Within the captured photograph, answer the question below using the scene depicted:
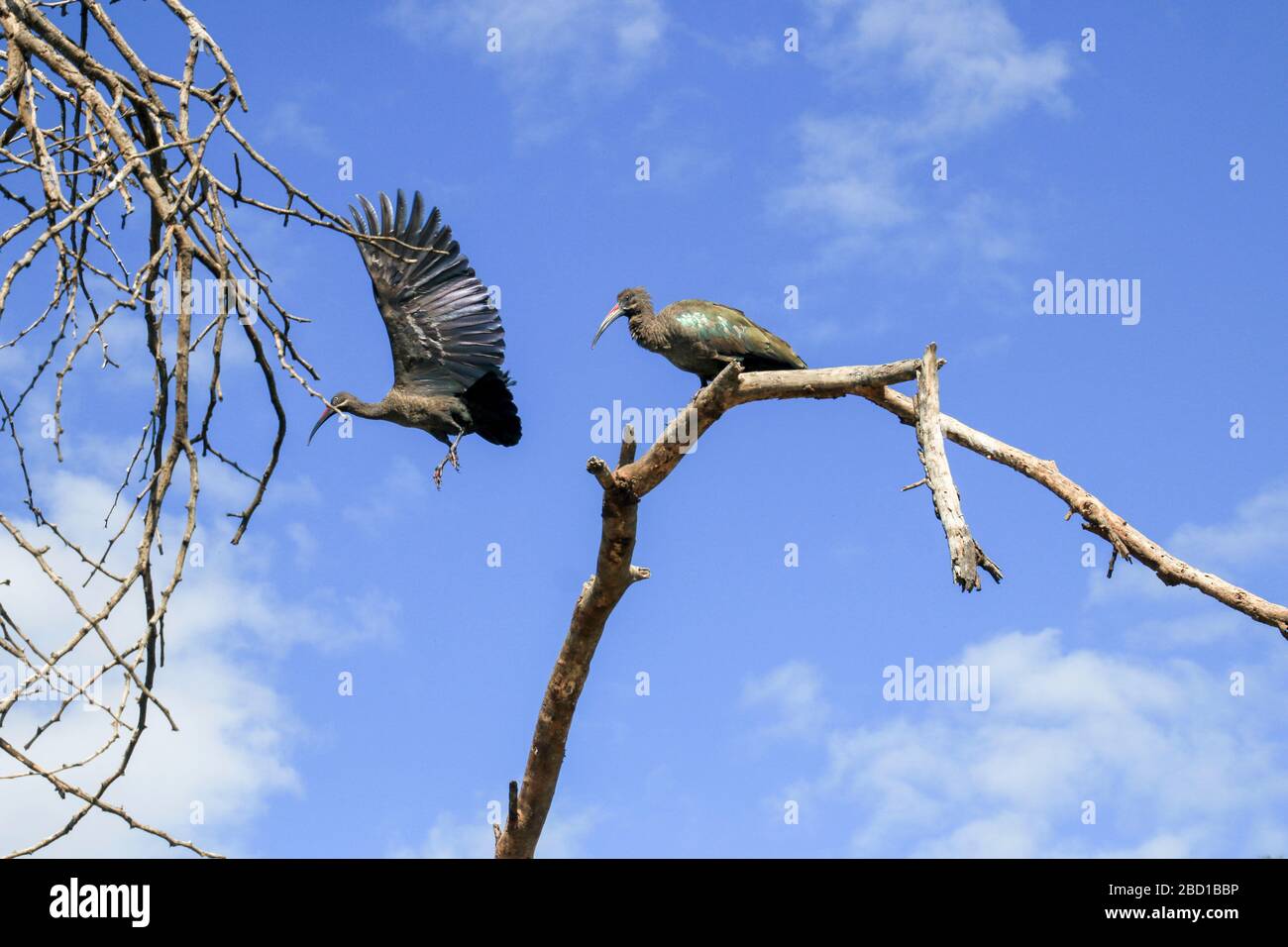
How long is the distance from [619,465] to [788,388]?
0.78m

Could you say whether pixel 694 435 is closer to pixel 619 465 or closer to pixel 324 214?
pixel 619 465

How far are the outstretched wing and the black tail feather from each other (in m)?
0.15

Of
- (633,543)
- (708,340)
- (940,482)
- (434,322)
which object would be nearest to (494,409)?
(434,322)

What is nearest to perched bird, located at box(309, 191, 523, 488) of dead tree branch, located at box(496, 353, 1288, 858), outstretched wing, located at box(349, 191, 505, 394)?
outstretched wing, located at box(349, 191, 505, 394)

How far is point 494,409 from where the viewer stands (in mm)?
7188

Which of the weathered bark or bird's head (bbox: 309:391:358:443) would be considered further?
bird's head (bbox: 309:391:358:443)

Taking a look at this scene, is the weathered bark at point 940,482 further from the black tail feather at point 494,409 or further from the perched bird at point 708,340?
the black tail feather at point 494,409

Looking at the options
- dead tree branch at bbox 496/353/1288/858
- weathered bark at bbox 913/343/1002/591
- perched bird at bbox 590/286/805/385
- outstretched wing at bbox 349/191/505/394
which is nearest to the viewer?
weathered bark at bbox 913/343/1002/591

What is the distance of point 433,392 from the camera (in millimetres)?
7105

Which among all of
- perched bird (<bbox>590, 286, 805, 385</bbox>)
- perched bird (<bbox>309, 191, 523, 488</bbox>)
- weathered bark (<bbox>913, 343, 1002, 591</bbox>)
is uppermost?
perched bird (<bbox>309, 191, 523, 488</bbox>)

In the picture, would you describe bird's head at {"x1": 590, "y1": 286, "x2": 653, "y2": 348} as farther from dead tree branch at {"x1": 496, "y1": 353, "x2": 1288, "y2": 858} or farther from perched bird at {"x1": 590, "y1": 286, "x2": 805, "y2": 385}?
dead tree branch at {"x1": 496, "y1": 353, "x2": 1288, "y2": 858}

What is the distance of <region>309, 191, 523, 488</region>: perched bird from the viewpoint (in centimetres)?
682

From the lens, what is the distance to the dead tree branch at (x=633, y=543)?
500cm
